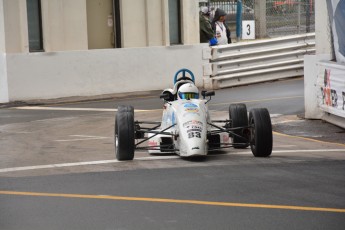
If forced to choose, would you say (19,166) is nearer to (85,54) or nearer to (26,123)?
(26,123)

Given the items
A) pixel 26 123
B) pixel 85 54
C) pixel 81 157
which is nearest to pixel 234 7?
pixel 85 54

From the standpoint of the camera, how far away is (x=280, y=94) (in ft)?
79.9

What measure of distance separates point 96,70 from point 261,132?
12034 mm

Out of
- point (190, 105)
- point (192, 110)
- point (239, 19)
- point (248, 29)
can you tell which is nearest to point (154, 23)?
point (248, 29)

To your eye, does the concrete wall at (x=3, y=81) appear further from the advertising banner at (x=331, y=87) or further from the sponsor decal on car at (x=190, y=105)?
the sponsor decal on car at (x=190, y=105)

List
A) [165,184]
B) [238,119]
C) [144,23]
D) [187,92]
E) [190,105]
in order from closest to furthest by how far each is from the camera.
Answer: [165,184], [190,105], [187,92], [238,119], [144,23]

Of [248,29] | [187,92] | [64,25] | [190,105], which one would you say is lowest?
[190,105]

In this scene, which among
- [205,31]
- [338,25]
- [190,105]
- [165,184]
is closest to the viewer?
[165,184]

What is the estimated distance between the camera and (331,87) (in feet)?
61.4

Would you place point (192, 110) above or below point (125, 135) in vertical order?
above

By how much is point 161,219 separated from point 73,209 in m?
1.17

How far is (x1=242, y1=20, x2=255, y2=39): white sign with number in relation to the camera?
32.3 m

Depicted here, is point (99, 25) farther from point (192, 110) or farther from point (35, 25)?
point (192, 110)

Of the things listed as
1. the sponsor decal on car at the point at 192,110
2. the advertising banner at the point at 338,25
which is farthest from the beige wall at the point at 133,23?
the sponsor decal on car at the point at 192,110
